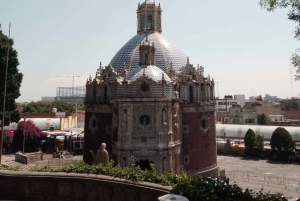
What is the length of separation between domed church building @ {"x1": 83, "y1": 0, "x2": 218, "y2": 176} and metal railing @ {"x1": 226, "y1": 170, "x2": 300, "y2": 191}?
3394mm

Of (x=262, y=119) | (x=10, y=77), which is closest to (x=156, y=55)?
(x=10, y=77)

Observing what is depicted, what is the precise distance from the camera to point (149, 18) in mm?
33750

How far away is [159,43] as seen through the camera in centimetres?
3123

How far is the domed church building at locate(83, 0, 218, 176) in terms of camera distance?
22.3m

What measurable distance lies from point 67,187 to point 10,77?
23.3 metres

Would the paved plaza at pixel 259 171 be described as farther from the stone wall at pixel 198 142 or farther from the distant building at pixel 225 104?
the distant building at pixel 225 104

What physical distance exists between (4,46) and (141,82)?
14.6 metres

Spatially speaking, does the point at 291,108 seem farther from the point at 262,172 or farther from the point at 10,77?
the point at 10,77

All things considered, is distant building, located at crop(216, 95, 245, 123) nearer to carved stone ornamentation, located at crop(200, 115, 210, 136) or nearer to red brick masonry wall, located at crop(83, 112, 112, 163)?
carved stone ornamentation, located at crop(200, 115, 210, 136)

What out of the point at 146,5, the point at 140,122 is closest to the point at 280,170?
the point at 140,122

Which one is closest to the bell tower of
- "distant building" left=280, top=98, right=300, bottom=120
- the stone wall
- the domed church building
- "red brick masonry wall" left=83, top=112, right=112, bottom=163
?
the domed church building

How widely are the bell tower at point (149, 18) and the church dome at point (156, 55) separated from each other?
112cm

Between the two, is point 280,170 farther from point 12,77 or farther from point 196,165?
point 12,77

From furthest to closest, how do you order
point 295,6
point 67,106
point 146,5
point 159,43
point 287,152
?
point 67,106 < point 287,152 < point 146,5 < point 159,43 < point 295,6
